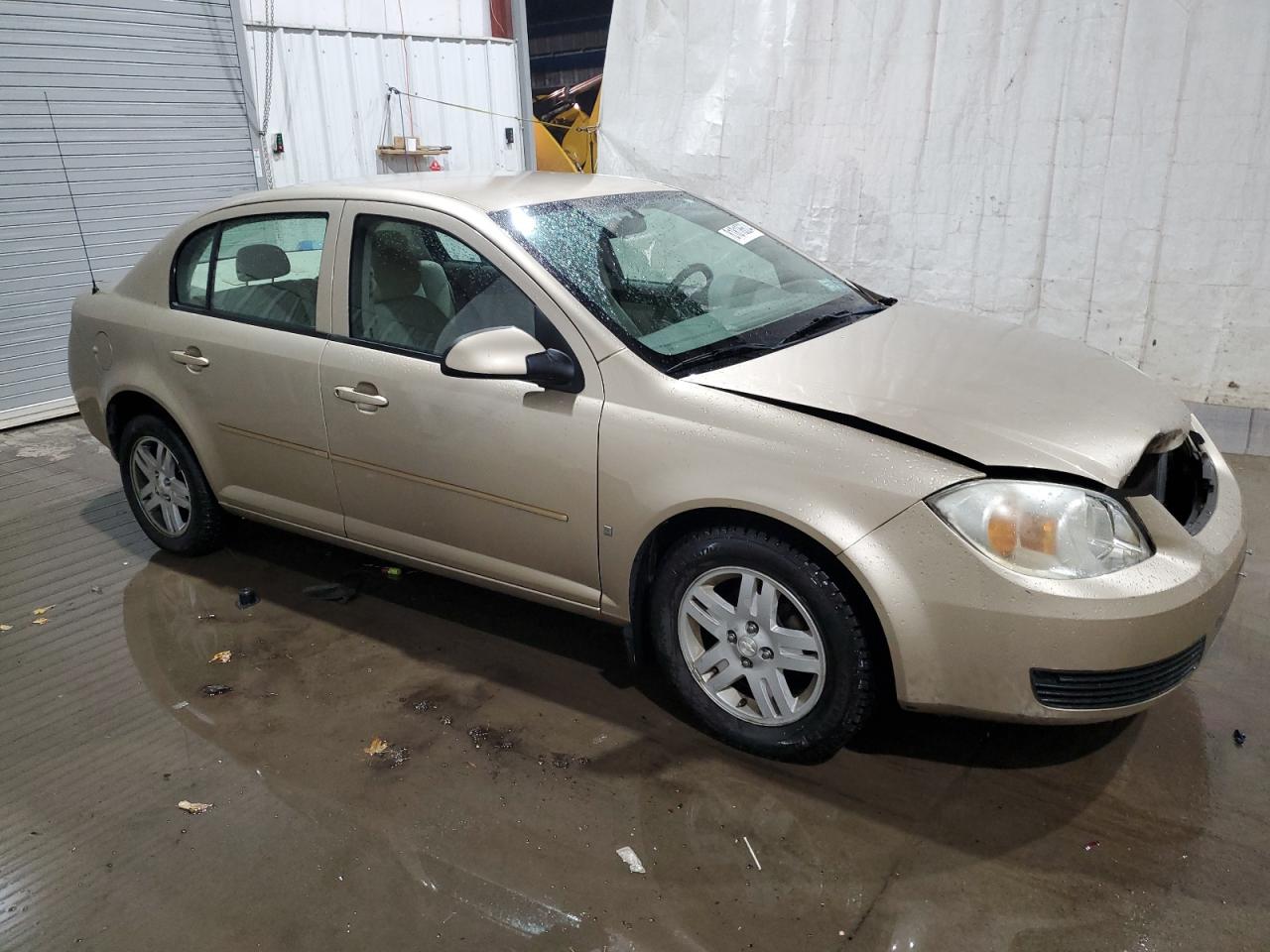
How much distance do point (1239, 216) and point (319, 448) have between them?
183 inches

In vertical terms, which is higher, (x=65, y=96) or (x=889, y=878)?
(x=65, y=96)

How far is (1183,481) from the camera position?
2.88 meters

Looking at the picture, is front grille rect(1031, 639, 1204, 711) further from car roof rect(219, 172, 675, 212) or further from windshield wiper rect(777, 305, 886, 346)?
car roof rect(219, 172, 675, 212)

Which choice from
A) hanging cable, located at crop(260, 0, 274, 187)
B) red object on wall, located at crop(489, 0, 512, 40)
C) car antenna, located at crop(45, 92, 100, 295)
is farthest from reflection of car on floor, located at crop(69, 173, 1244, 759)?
red object on wall, located at crop(489, 0, 512, 40)

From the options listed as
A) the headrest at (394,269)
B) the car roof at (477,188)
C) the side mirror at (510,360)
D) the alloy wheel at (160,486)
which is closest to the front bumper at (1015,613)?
the side mirror at (510,360)

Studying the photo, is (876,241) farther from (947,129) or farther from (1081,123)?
(1081,123)

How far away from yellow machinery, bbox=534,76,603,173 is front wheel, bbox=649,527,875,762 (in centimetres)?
573

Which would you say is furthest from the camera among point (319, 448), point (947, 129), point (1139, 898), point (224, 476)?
point (947, 129)

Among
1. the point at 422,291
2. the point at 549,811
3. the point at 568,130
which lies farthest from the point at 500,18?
the point at 549,811

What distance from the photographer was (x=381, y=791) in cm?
284

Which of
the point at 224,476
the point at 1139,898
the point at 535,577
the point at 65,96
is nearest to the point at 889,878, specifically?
the point at 1139,898

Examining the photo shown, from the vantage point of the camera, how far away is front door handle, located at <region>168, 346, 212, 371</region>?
3.88 meters

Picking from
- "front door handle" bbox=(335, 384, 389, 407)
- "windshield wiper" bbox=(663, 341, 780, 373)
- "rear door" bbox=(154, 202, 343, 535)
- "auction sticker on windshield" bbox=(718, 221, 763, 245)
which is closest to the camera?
"windshield wiper" bbox=(663, 341, 780, 373)

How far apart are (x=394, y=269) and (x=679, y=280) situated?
1.00 metres
